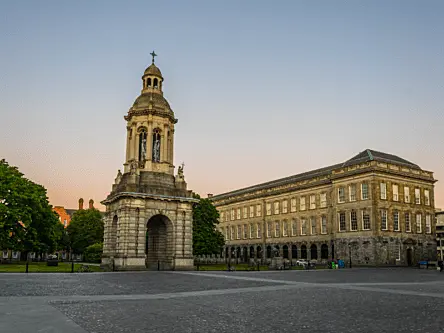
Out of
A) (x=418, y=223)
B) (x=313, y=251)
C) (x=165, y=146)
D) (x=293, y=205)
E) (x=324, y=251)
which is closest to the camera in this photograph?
(x=165, y=146)

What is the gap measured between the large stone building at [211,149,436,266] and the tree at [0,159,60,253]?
43.5 m

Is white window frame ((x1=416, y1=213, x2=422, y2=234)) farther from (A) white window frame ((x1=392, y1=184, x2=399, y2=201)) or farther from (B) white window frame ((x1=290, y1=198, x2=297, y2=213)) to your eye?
(B) white window frame ((x1=290, y1=198, x2=297, y2=213))

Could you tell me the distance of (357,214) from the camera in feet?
224

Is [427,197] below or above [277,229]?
above

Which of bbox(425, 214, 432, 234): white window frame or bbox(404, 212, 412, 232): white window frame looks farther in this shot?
bbox(425, 214, 432, 234): white window frame

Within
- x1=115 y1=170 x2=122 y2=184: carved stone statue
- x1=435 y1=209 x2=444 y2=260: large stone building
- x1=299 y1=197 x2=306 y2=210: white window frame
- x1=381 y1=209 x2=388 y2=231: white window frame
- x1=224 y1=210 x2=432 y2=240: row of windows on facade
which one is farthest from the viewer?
x1=435 y1=209 x2=444 y2=260: large stone building

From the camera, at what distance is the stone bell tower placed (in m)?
39.6

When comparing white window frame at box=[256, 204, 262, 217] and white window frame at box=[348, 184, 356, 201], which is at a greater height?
white window frame at box=[348, 184, 356, 201]

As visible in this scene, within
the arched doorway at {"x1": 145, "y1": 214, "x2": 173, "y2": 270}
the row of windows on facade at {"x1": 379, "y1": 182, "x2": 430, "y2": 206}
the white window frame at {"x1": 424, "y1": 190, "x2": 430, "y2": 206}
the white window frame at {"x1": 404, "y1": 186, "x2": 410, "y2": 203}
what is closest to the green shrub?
the arched doorway at {"x1": 145, "y1": 214, "x2": 173, "y2": 270}

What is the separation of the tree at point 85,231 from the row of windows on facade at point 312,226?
30282 millimetres

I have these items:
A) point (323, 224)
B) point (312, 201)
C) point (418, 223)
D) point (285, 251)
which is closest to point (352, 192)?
point (323, 224)

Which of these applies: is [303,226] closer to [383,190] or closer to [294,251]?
[294,251]

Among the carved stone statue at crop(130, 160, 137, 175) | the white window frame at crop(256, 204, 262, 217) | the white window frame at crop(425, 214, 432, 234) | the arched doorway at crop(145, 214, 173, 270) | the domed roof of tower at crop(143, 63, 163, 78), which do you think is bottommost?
the arched doorway at crop(145, 214, 173, 270)

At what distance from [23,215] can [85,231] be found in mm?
44068
